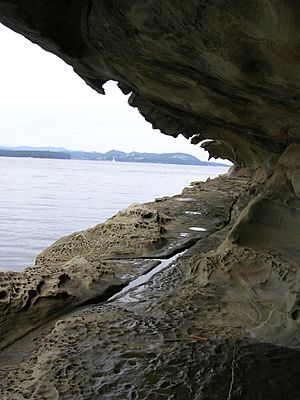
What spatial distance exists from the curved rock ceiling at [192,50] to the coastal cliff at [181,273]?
0.01 metres

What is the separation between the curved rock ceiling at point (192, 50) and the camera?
10.7 feet

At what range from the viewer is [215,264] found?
614 cm

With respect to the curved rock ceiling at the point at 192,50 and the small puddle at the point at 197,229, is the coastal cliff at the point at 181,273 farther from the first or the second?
the small puddle at the point at 197,229

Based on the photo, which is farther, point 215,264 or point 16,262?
point 16,262

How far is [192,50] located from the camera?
3.85 m

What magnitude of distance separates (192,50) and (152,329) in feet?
8.68

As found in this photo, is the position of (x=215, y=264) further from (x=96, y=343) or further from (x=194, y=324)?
(x=96, y=343)

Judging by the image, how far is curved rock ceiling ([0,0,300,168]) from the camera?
3.26 m

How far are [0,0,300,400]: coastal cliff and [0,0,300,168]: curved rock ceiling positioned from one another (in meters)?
0.01

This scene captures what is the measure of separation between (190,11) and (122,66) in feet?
5.52

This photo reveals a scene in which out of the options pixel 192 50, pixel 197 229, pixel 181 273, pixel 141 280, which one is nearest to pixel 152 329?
pixel 141 280

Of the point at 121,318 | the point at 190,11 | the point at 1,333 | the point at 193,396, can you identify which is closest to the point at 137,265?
the point at 121,318

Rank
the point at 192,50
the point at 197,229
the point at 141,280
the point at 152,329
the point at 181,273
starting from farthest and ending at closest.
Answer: the point at 197,229
the point at 181,273
the point at 141,280
the point at 152,329
the point at 192,50

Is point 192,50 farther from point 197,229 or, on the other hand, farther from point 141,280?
point 197,229
